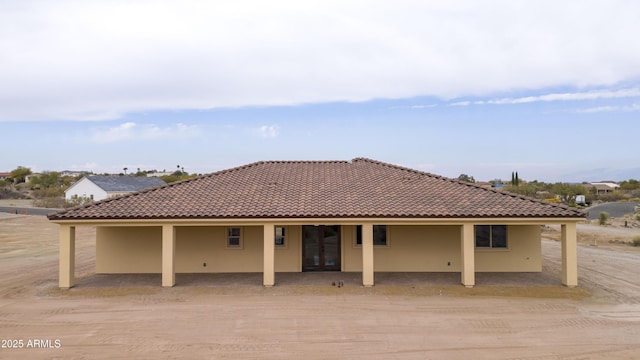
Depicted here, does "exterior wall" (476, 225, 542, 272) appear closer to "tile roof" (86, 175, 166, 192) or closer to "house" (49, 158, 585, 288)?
"house" (49, 158, 585, 288)

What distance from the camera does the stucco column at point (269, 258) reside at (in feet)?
46.0

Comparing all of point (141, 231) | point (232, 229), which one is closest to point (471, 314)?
point (232, 229)

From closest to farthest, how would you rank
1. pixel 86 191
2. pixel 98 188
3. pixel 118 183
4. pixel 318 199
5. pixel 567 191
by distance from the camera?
pixel 318 199, pixel 98 188, pixel 86 191, pixel 118 183, pixel 567 191

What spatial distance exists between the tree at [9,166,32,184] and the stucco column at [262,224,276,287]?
4224 inches

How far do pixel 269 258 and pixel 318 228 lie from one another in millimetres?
2726

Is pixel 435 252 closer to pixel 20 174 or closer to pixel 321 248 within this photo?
pixel 321 248

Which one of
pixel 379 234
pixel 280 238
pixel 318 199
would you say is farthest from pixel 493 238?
pixel 280 238

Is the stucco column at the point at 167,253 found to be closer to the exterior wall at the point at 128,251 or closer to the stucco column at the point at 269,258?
the exterior wall at the point at 128,251

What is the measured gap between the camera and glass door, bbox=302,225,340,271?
1620 cm

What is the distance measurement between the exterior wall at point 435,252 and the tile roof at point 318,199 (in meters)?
1.43

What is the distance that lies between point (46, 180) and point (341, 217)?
287 ft

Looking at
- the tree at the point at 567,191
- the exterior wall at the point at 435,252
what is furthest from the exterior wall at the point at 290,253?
the tree at the point at 567,191

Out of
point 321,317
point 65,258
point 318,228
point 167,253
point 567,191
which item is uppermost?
point 567,191

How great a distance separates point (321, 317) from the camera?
11031mm
